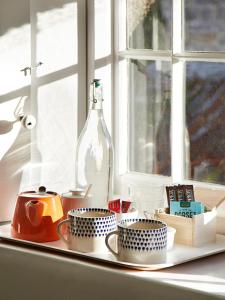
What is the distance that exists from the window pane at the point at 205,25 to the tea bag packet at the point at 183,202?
44cm

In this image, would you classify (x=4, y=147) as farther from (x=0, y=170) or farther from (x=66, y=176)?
(x=66, y=176)

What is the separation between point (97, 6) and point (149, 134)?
1.42 ft

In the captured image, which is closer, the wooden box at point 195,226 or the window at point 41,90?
the wooden box at point 195,226

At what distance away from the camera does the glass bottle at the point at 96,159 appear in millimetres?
2410

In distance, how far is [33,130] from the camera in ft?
8.07

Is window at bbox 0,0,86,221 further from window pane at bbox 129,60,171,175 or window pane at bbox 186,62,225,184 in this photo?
window pane at bbox 186,62,225,184

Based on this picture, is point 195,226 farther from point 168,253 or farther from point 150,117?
point 150,117

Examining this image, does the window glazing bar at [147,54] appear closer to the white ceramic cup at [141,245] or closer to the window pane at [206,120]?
the window pane at [206,120]

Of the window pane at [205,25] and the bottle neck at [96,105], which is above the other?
the window pane at [205,25]

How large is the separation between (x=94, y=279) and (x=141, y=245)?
0.13 m

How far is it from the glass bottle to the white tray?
1.21ft

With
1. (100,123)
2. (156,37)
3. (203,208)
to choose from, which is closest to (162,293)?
(203,208)

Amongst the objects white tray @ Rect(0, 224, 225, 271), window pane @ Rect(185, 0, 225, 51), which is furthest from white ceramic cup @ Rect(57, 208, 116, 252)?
window pane @ Rect(185, 0, 225, 51)

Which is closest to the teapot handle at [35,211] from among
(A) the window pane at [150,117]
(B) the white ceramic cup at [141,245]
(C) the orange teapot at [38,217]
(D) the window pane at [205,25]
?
(C) the orange teapot at [38,217]
